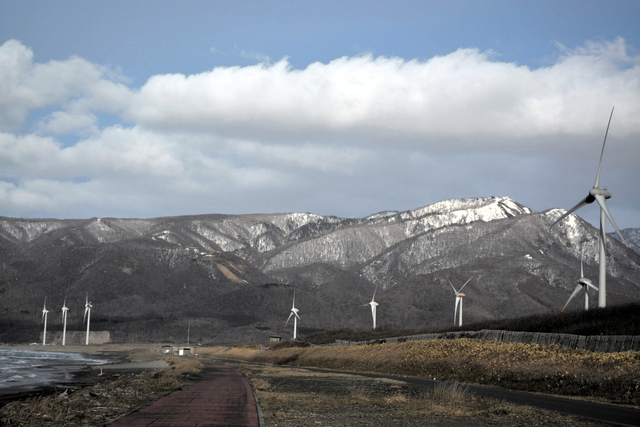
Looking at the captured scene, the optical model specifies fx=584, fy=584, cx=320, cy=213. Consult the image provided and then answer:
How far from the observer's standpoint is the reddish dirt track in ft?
72.2

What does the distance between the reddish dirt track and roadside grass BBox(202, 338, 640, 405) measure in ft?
60.2

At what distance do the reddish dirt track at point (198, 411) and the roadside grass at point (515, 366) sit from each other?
18360 mm

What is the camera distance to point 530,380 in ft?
125

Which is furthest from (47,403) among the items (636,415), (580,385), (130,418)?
(580,385)

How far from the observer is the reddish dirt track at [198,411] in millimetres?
22000

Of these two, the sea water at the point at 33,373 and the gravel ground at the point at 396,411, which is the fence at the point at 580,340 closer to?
the gravel ground at the point at 396,411

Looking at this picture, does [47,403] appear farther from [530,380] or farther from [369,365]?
[369,365]

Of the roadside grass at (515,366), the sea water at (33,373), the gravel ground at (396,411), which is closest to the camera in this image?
Result: the gravel ground at (396,411)

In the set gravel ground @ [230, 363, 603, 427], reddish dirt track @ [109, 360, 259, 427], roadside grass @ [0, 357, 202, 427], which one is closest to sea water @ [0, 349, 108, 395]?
roadside grass @ [0, 357, 202, 427]

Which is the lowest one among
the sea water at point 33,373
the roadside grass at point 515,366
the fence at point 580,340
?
the sea water at point 33,373

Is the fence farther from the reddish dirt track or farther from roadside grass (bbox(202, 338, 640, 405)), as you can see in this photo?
the reddish dirt track

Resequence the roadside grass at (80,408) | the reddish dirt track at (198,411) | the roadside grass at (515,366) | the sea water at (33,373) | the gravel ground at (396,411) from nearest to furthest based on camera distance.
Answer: the roadside grass at (80,408) < the reddish dirt track at (198,411) < the gravel ground at (396,411) < the roadside grass at (515,366) < the sea water at (33,373)

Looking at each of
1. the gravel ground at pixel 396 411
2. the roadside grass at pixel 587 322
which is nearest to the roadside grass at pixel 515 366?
the gravel ground at pixel 396 411

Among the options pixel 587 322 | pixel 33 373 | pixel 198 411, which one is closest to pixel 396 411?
pixel 198 411
